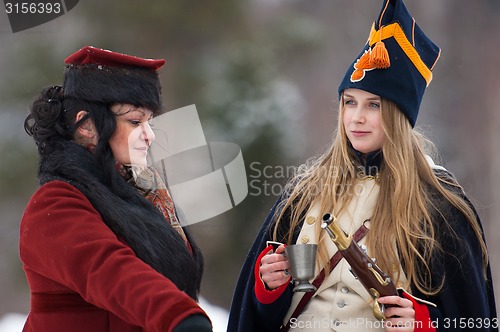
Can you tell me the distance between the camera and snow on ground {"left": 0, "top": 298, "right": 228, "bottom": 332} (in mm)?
6241

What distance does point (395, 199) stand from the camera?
3760 millimetres

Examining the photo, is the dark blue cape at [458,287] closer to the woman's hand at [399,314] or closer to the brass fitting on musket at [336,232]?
the woman's hand at [399,314]

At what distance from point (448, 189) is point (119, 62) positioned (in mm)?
1530

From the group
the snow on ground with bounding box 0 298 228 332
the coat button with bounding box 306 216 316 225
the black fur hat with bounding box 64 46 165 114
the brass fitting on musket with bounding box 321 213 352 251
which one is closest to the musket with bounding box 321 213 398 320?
the brass fitting on musket with bounding box 321 213 352 251

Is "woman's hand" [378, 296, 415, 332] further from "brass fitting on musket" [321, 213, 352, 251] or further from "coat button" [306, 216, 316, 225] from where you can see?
"coat button" [306, 216, 316, 225]

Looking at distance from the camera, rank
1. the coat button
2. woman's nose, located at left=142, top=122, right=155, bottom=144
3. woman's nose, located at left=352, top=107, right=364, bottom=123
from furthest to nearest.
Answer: the coat button, woman's nose, located at left=352, top=107, right=364, bottom=123, woman's nose, located at left=142, top=122, right=155, bottom=144

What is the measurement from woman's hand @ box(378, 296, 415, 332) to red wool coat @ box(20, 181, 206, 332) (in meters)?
1.01

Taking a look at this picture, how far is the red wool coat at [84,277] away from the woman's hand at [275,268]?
2.48ft

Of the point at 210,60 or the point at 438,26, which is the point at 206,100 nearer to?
the point at 210,60

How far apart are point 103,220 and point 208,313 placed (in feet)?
10.6

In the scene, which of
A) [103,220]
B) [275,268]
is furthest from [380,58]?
[103,220]

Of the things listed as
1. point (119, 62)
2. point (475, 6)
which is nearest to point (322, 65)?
point (475, 6)

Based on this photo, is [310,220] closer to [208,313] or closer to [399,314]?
[399,314]

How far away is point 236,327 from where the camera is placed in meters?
4.05
